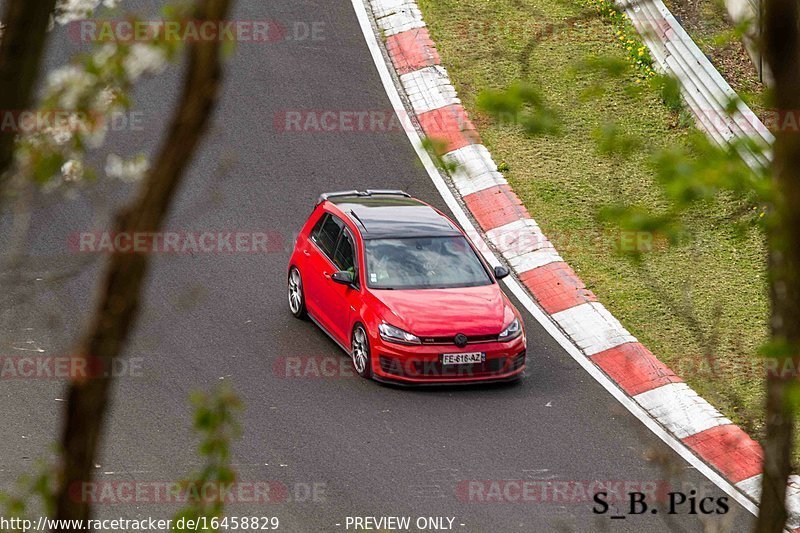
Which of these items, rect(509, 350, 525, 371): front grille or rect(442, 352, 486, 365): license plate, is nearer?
rect(442, 352, 486, 365): license plate

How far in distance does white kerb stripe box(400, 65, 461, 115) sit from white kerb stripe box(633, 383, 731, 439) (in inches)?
→ 262

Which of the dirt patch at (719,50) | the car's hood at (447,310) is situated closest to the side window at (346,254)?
the car's hood at (447,310)

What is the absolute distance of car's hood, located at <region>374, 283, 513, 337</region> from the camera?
12156mm

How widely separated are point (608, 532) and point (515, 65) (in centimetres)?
993

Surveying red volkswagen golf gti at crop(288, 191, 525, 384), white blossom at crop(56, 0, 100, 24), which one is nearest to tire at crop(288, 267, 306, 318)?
red volkswagen golf gti at crop(288, 191, 525, 384)

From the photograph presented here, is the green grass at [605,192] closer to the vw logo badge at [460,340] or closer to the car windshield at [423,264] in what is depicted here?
the car windshield at [423,264]

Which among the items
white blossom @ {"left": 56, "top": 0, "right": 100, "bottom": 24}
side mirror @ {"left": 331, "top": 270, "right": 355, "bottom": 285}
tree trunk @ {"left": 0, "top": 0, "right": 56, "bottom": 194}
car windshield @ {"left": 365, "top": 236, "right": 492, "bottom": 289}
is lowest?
side mirror @ {"left": 331, "top": 270, "right": 355, "bottom": 285}

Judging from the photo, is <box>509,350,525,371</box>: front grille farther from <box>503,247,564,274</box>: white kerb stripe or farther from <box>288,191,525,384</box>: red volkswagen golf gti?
<box>503,247,564,274</box>: white kerb stripe

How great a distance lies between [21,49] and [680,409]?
31.3ft

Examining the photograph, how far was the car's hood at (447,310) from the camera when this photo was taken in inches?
479

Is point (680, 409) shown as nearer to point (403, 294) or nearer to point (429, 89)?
point (403, 294)

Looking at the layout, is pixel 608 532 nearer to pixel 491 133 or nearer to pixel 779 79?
pixel 779 79

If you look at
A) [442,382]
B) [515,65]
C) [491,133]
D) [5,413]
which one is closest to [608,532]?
[442,382]

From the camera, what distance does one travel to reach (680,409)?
11883 mm
